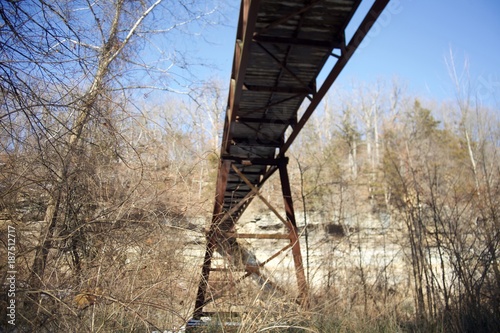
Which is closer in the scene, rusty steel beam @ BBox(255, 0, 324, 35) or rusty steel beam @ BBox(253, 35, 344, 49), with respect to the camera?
rusty steel beam @ BBox(255, 0, 324, 35)

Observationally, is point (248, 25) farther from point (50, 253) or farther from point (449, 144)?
point (449, 144)

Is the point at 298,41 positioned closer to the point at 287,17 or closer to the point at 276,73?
the point at 287,17

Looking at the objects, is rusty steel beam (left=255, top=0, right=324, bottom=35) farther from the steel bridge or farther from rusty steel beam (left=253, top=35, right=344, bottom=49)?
rusty steel beam (left=253, top=35, right=344, bottom=49)

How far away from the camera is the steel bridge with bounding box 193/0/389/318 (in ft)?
12.6

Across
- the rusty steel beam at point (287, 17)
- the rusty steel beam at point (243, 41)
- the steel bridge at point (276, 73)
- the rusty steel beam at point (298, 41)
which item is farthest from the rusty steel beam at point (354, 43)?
the rusty steel beam at point (243, 41)

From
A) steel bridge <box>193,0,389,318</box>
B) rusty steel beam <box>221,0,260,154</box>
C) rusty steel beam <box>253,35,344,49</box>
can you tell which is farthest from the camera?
rusty steel beam <box>253,35,344,49</box>

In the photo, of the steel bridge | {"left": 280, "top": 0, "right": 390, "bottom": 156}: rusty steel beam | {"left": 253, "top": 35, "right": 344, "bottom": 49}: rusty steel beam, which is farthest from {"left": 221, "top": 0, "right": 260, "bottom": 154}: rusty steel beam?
{"left": 280, "top": 0, "right": 390, "bottom": 156}: rusty steel beam

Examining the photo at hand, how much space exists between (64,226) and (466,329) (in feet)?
16.1

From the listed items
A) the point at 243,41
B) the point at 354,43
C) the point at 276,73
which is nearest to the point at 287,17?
the point at 243,41

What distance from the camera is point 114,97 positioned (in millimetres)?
4152

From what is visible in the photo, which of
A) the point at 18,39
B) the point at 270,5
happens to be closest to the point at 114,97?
the point at 18,39

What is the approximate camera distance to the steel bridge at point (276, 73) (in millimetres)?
3834

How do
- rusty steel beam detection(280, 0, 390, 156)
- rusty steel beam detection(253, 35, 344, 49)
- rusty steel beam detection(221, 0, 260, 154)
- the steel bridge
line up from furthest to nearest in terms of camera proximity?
rusty steel beam detection(253, 35, 344, 49), the steel bridge, rusty steel beam detection(280, 0, 390, 156), rusty steel beam detection(221, 0, 260, 154)

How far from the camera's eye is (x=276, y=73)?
16.4ft
